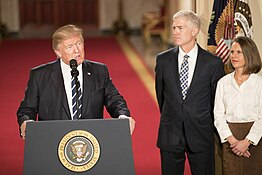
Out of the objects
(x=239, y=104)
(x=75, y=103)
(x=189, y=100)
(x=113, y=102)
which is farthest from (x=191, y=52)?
(x=75, y=103)

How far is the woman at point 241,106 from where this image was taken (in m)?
4.45

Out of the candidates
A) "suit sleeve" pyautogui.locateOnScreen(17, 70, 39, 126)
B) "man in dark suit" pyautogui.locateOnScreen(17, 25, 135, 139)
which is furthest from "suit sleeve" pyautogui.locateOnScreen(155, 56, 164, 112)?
"suit sleeve" pyautogui.locateOnScreen(17, 70, 39, 126)

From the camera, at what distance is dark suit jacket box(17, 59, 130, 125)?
13.6 ft

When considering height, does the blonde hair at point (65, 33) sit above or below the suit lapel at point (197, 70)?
above

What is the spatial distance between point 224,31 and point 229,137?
1.04 metres

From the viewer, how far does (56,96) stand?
416cm

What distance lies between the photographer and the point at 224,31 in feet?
16.8

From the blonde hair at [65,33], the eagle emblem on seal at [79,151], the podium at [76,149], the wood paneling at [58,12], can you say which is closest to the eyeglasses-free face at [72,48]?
the blonde hair at [65,33]

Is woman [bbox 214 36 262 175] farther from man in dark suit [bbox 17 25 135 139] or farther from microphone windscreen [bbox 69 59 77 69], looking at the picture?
microphone windscreen [bbox 69 59 77 69]

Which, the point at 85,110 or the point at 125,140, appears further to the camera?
the point at 85,110

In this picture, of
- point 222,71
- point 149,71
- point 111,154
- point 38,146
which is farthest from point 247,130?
point 149,71

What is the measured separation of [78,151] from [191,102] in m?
1.31

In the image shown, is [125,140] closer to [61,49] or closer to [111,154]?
[111,154]

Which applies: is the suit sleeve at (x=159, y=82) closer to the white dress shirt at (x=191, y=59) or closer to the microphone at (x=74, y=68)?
the white dress shirt at (x=191, y=59)
